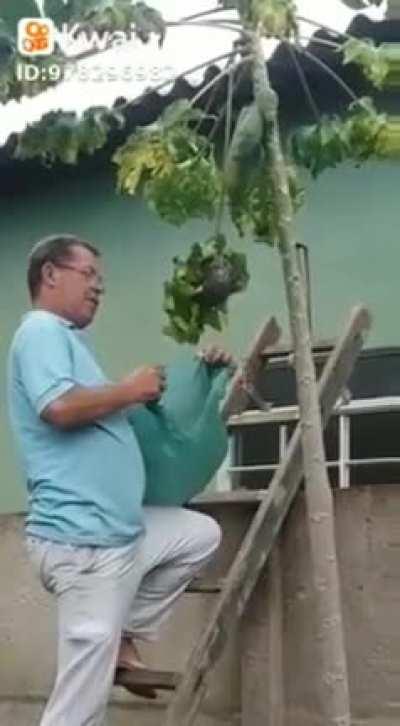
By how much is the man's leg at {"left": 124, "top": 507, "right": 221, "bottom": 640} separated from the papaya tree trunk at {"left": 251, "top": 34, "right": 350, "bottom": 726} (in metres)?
0.85

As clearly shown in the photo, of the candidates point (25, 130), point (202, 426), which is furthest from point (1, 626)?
point (25, 130)

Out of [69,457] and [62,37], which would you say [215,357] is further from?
[62,37]

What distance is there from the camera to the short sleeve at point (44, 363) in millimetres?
5062

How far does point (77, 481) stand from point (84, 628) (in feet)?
1.41

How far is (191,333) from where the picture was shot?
543 cm

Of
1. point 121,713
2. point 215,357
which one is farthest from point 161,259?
point 215,357

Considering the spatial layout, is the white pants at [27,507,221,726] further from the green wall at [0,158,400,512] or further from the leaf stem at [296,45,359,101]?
the green wall at [0,158,400,512]

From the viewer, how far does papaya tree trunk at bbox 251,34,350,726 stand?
15.1 ft

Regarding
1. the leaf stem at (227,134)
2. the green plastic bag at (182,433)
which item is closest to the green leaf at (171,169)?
the leaf stem at (227,134)

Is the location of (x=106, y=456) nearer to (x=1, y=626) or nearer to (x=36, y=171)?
(x=1, y=626)

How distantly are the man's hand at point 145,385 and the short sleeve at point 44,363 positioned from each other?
0.17 meters

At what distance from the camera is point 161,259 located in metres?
8.11

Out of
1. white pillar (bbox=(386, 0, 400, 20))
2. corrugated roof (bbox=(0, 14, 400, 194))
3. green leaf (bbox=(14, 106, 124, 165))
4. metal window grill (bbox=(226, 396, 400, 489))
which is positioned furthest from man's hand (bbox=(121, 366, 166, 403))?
white pillar (bbox=(386, 0, 400, 20))

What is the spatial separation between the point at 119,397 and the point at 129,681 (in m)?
0.98
